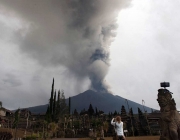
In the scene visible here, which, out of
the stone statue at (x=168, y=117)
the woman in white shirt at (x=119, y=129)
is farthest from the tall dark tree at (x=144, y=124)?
the woman in white shirt at (x=119, y=129)

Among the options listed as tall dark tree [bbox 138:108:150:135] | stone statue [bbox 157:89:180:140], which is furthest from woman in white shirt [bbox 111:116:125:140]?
tall dark tree [bbox 138:108:150:135]

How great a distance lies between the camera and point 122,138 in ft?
17.4

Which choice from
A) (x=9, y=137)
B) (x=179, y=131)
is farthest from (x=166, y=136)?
(x=9, y=137)

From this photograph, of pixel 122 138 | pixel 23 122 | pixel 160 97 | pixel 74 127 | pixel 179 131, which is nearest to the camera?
pixel 122 138

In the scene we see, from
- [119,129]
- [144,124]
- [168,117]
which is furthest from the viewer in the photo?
[144,124]

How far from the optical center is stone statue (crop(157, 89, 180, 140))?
24.3ft

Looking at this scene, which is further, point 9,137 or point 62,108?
point 62,108

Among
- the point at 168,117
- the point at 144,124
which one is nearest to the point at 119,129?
the point at 168,117

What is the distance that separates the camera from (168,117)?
7.90 m

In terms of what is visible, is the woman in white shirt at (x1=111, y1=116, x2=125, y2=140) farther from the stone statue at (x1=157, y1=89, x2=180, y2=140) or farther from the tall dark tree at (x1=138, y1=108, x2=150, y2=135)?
the tall dark tree at (x1=138, y1=108, x2=150, y2=135)

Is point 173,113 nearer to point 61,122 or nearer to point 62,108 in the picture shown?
point 61,122

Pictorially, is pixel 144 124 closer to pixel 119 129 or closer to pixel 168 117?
pixel 168 117

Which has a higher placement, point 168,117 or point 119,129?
point 168,117

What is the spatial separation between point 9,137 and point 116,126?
11.4 metres
